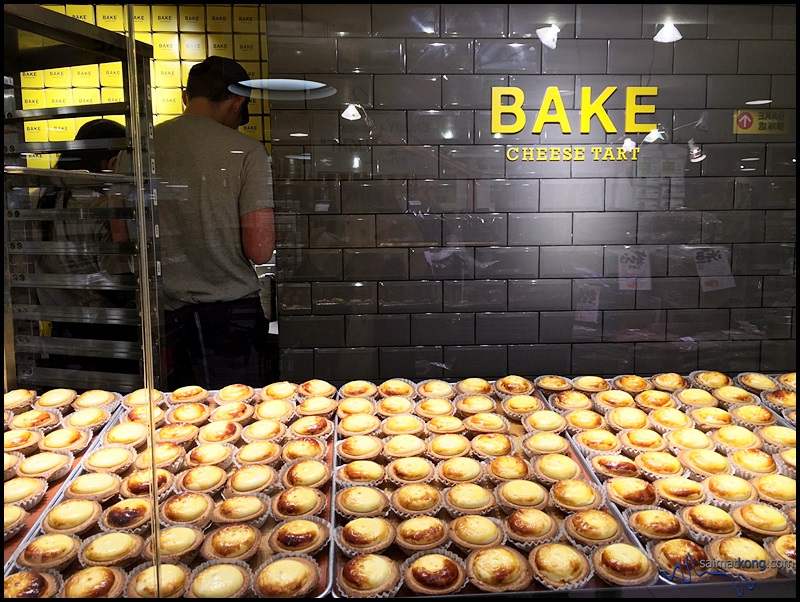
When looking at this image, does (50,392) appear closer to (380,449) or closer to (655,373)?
(380,449)

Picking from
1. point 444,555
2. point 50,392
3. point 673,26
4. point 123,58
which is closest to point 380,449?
point 444,555

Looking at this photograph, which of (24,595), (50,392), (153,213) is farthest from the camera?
(50,392)

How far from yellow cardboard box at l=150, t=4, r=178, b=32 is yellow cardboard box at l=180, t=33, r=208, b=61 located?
114mm

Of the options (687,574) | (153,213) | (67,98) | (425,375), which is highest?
(67,98)

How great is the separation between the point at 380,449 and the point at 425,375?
0.55 m

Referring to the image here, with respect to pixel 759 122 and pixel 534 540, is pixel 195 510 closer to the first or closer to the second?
pixel 534 540

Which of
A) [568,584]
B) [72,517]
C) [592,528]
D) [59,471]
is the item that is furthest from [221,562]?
[592,528]

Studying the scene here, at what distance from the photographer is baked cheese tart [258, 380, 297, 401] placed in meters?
2.09

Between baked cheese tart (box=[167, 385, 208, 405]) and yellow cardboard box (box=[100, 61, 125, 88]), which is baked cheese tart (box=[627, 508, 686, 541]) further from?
yellow cardboard box (box=[100, 61, 125, 88])

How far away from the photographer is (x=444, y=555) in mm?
1326

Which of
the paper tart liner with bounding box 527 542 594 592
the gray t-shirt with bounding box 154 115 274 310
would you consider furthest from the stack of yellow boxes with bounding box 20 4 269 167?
the paper tart liner with bounding box 527 542 594 592

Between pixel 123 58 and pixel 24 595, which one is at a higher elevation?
pixel 123 58

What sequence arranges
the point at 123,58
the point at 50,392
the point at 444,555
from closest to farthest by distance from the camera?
the point at 444,555 → the point at 123,58 → the point at 50,392

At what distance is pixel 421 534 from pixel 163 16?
1.47 meters
